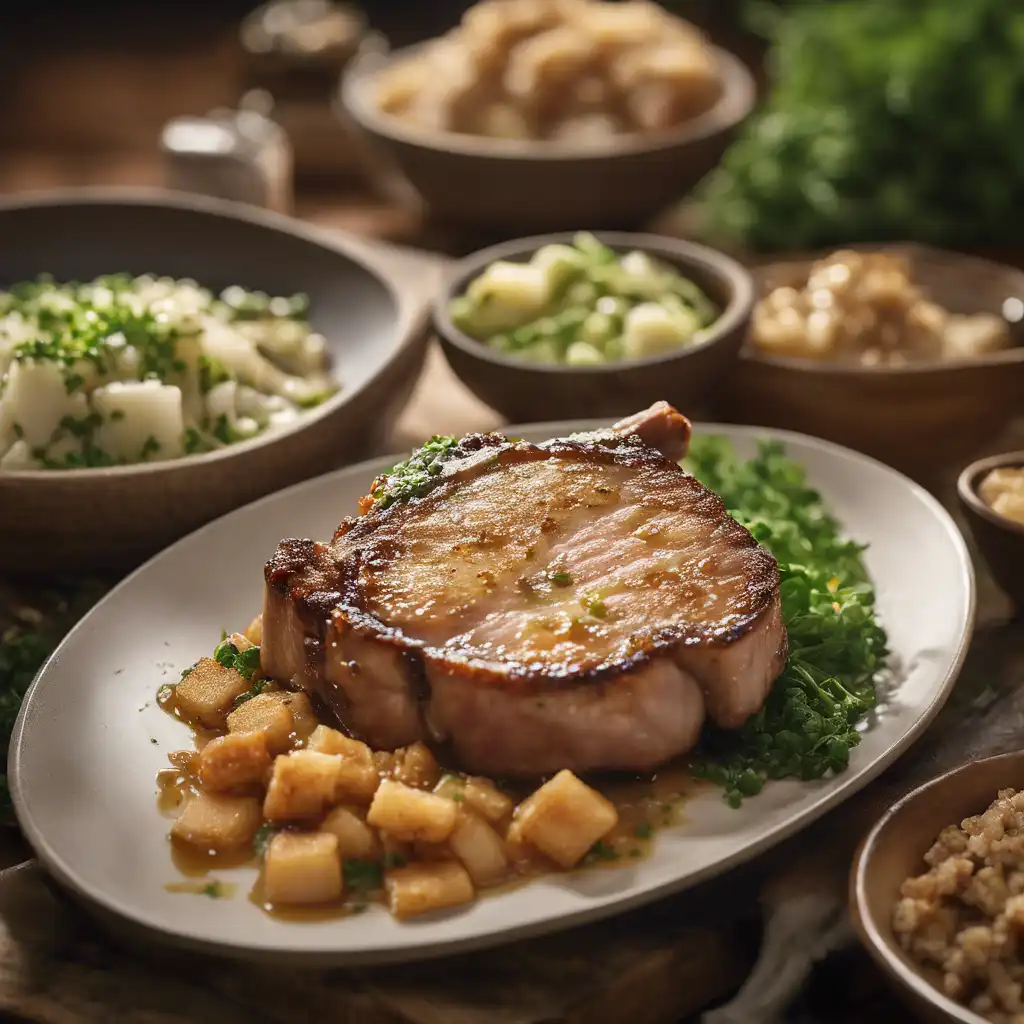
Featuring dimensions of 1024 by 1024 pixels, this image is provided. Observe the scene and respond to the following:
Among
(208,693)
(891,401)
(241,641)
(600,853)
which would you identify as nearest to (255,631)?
(241,641)

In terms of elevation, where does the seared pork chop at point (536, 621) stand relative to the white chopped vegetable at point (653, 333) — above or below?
above

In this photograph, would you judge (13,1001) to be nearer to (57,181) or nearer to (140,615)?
(140,615)

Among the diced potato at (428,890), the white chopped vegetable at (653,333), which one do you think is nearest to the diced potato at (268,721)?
the diced potato at (428,890)

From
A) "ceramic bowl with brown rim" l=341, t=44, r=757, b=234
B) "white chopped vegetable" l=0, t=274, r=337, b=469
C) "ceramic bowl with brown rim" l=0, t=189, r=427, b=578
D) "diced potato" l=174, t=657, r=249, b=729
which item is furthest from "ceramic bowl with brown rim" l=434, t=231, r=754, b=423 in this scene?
"diced potato" l=174, t=657, r=249, b=729

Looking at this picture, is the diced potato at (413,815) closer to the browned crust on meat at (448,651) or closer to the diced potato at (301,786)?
the diced potato at (301,786)

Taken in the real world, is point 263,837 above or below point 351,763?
below

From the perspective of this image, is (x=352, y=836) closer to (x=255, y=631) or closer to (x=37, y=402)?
(x=255, y=631)

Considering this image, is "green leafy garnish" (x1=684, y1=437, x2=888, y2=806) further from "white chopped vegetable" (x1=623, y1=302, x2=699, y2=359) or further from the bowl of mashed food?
the bowl of mashed food
